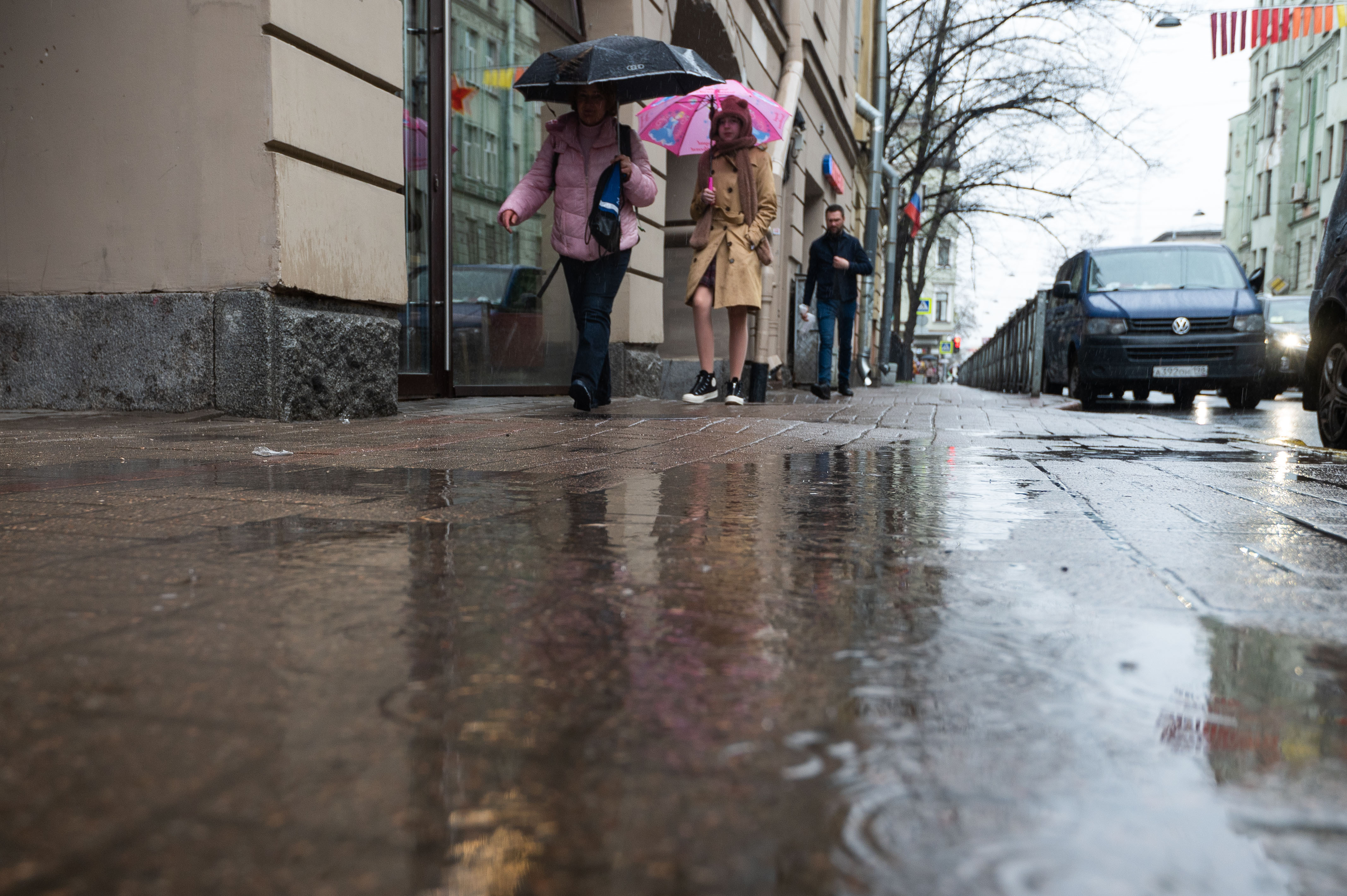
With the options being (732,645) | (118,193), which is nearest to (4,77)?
(118,193)

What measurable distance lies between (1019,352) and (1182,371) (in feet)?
21.6

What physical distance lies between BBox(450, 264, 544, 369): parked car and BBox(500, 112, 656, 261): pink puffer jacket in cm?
139

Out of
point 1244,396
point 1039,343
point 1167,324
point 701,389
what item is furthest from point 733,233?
point 1039,343

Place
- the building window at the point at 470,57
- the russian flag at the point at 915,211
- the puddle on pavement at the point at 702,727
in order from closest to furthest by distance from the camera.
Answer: the puddle on pavement at the point at 702,727 < the building window at the point at 470,57 < the russian flag at the point at 915,211

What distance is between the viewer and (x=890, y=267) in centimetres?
2491

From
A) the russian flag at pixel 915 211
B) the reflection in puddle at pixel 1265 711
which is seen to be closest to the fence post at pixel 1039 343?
the russian flag at pixel 915 211

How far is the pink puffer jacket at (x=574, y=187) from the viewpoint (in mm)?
6508

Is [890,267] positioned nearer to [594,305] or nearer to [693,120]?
[693,120]

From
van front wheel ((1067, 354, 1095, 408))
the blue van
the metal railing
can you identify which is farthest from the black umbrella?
the metal railing

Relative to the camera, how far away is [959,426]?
6230 millimetres

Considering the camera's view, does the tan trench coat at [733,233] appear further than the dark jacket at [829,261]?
No

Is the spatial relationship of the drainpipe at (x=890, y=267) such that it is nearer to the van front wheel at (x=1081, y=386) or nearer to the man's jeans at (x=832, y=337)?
the van front wheel at (x=1081, y=386)

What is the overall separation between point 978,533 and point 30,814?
6.12ft

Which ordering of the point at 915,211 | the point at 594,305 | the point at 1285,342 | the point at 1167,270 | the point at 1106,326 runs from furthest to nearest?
the point at 915,211
the point at 1285,342
the point at 1167,270
the point at 1106,326
the point at 594,305
